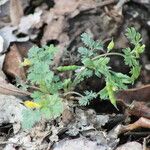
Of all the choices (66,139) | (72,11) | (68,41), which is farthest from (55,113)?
(72,11)

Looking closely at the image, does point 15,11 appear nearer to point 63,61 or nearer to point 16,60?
point 16,60

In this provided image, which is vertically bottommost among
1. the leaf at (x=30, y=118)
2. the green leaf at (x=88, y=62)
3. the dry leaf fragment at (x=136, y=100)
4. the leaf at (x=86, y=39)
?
the dry leaf fragment at (x=136, y=100)

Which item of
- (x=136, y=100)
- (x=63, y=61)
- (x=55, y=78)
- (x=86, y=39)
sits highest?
(x=86, y=39)

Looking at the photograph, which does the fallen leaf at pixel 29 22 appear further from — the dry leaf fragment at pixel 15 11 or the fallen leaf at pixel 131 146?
the fallen leaf at pixel 131 146

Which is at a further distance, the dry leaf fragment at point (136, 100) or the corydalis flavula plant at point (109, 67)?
the dry leaf fragment at point (136, 100)

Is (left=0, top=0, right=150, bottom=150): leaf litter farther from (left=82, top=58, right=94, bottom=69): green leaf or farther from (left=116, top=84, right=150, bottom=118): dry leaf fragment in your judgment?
(left=82, top=58, right=94, bottom=69): green leaf

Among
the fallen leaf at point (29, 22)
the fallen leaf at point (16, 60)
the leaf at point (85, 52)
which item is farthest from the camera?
the fallen leaf at point (29, 22)

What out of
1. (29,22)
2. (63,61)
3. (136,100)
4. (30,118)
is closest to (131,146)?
(136,100)

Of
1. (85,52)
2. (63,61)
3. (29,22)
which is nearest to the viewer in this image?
(85,52)

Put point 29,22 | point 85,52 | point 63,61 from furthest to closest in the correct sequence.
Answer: point 29,22
point 63,61
point 85,52

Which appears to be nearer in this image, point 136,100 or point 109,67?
point 109,67

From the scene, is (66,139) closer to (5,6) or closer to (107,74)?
(107,74)

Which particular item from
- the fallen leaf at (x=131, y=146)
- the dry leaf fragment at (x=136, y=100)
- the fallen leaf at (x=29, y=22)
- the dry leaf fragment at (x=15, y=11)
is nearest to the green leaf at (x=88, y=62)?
the dry leaf fragment at (x=136, y=100)
